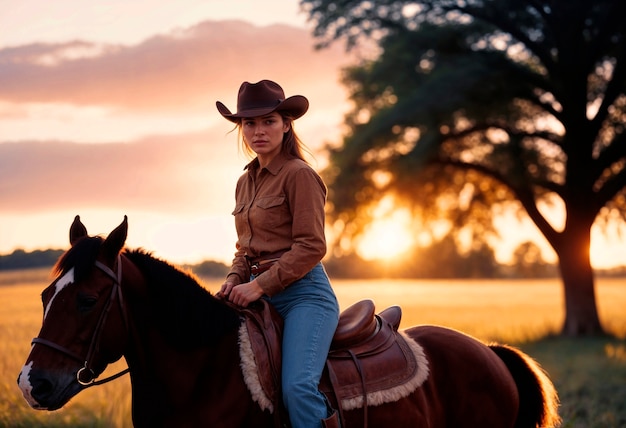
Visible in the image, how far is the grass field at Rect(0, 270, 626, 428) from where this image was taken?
7.20 metres

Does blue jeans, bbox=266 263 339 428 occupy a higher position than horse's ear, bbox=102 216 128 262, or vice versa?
horse's ear, bbox=102 216 128 262

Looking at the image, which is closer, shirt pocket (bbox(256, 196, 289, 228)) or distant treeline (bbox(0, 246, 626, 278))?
shirt pocket (bbox(256, 196, 289, 228))

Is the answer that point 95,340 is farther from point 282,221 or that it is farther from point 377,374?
point 377,374

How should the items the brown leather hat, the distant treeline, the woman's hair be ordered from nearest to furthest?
→ the brown leather hat < the woman's hair < the distant treeline

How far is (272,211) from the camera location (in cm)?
412

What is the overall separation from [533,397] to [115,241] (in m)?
3.12

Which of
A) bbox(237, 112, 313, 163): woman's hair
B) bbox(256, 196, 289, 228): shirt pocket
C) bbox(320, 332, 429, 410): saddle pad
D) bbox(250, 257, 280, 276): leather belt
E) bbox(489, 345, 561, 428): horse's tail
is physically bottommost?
bbox(489, 345, 561, 428): horse's tail

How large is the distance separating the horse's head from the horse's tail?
2887 mm

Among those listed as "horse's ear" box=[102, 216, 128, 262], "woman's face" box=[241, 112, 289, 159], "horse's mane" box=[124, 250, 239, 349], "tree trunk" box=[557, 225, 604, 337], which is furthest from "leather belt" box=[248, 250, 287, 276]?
"tree trunk" box=[557, 225, 604, 337]

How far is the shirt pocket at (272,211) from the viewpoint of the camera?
4.11 meters

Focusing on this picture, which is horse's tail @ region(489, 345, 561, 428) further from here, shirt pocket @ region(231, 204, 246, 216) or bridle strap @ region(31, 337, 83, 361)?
bridle strap @ region(31, 337, 83, 361)

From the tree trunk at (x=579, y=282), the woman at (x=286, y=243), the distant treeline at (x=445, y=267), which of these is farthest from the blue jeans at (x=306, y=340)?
the distant treeline at (x=445, y=267)

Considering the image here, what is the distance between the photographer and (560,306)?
3016 cm

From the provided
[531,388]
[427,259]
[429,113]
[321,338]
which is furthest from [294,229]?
[427,259]
